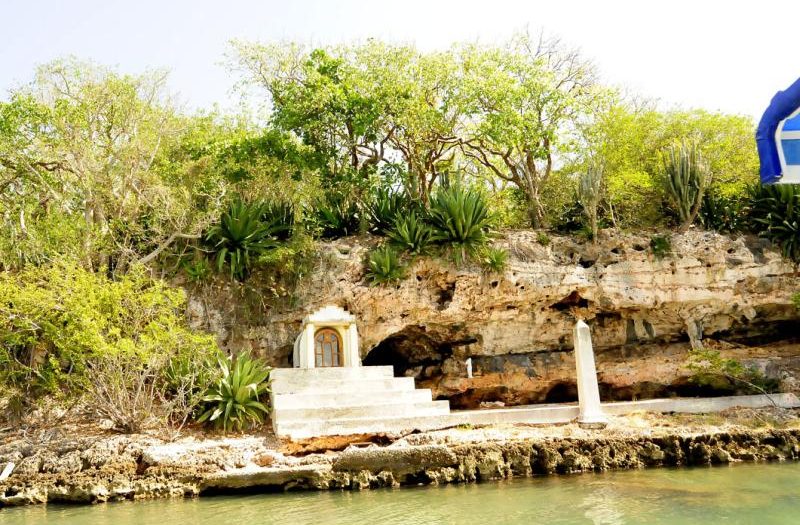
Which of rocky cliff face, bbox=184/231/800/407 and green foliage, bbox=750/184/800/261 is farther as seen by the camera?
green foliage, bbox=750/184/800/261

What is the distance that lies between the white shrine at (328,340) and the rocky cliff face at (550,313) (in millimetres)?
823

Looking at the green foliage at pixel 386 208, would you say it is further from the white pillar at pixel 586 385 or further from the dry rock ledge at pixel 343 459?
the dry rock ledge at pixel 343 459

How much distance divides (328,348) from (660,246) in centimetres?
849

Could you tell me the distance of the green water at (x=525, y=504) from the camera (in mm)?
7562

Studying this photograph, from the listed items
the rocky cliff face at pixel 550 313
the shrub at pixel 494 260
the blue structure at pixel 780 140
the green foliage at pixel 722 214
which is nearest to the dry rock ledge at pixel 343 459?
the rocky cliff face at pixel 550 313

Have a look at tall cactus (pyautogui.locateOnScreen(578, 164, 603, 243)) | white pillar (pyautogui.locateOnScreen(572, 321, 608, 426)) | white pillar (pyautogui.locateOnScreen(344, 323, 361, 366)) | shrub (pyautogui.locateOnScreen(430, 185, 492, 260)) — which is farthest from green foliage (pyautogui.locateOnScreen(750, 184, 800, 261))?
white pillar (pyautogui.locateOnScreen(344, 323, 361, 366))

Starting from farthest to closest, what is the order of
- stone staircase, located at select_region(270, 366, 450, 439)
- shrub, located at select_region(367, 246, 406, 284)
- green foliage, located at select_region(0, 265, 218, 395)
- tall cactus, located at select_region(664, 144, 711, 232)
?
1. tall cactus, located at select_region(664, 144, 711, 232)
2. shrub, located at select_region(367, 246, 406, 284)
3. stone staircase, located at select_region(270, 366, 450, 439)
4. green foliage, located at select_region(0, 265, 218, 395)

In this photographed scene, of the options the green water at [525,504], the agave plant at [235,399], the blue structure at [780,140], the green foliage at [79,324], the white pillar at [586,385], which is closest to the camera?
the blue structure at [780,140]

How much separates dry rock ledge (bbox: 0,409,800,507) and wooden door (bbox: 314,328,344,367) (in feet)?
10.6

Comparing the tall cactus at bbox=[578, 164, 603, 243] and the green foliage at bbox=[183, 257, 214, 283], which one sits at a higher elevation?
the tall cactus at bbox=[578, 164, 603, 243]

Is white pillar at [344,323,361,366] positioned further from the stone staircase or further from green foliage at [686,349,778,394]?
green foliage at [686,349,778,394]

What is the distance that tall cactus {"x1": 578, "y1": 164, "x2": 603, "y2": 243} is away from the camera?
54.0ft

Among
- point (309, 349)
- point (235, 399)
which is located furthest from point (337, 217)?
point (235, 399)

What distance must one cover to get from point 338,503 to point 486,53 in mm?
12922
